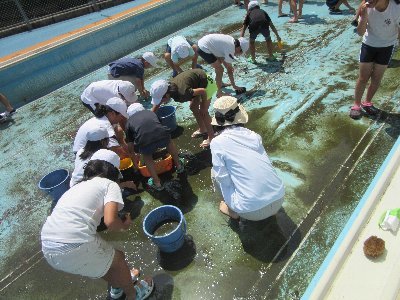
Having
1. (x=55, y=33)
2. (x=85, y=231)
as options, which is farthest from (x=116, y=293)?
(x=55, y=33)

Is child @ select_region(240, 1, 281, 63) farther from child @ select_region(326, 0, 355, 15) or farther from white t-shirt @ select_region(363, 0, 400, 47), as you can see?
child @ select_region(326, 0, 355, 15)

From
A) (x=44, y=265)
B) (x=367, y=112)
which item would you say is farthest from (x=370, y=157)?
(x=44, y=265)

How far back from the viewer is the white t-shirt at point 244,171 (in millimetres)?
3141

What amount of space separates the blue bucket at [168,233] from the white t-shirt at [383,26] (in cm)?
343

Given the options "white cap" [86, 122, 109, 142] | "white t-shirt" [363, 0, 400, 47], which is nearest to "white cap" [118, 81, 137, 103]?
"white cap" [86, 122, 109, 142]

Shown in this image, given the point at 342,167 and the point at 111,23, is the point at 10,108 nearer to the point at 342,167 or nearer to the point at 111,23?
the point at 111,23

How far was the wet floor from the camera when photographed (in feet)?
11.0

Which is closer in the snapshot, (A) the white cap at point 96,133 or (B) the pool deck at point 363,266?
(B) the pool deck at point 363,266

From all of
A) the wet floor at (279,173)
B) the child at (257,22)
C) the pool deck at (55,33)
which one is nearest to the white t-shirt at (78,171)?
the wet floor at (279,173)

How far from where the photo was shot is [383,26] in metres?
4.27

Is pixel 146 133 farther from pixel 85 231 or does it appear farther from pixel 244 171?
pixel 85 231

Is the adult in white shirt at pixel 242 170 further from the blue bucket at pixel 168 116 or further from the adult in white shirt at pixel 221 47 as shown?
the adult in white shirt at pixel 221 47

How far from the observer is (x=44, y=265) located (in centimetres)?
387

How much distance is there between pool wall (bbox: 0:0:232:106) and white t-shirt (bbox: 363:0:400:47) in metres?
7.30
